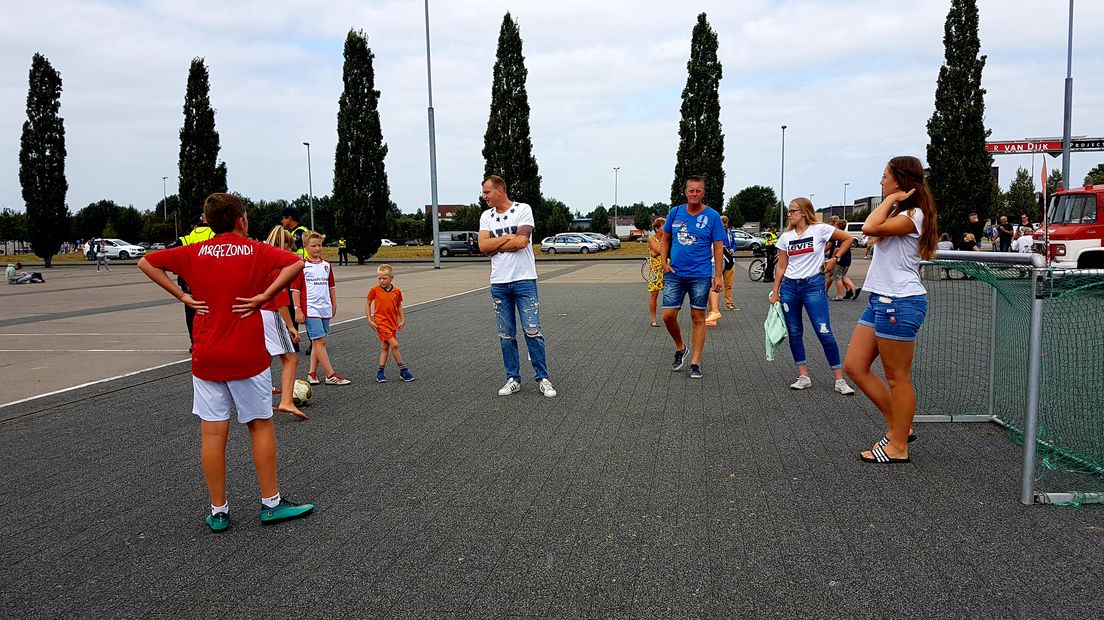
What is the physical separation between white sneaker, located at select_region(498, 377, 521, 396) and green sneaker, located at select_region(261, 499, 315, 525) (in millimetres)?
3018

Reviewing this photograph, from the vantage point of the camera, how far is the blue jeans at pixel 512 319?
684 cm

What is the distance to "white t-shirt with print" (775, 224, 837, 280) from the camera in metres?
6.84

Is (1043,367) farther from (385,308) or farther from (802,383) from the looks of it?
(385,308)

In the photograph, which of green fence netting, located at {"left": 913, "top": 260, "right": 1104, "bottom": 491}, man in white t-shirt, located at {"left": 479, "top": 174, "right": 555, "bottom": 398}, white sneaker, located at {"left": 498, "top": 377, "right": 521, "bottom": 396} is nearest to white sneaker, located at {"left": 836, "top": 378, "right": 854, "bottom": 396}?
green fence netting, located at {"left": 913, "top": 260, "right": 1104, "bottom": 491}

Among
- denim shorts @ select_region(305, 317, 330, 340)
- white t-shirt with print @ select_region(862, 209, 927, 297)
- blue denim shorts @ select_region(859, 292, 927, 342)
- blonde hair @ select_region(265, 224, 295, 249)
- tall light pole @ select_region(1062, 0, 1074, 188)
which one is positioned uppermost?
tall light pole @ select_region(1062, 0, 1074, 188)

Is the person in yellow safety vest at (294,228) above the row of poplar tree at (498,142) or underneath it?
underneath

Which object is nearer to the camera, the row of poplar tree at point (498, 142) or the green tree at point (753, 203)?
the row of poplar tree at point (498, 142)

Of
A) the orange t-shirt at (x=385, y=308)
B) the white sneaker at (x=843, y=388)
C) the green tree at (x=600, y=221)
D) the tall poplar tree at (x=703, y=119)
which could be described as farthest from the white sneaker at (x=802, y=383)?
the green tree at (x=600, y=221)

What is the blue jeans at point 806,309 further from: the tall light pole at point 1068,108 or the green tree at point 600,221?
the green tree at point 600,221

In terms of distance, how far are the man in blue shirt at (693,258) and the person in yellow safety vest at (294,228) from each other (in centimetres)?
343

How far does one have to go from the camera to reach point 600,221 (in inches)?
4619

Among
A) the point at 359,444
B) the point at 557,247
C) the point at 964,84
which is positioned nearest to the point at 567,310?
the point at 359,444

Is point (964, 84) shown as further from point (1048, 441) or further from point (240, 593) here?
point (240, 593)

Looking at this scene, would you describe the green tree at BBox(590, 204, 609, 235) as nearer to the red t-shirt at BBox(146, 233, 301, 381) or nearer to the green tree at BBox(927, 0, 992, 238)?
the green tree at BBox(927, 0, 992, 238)
